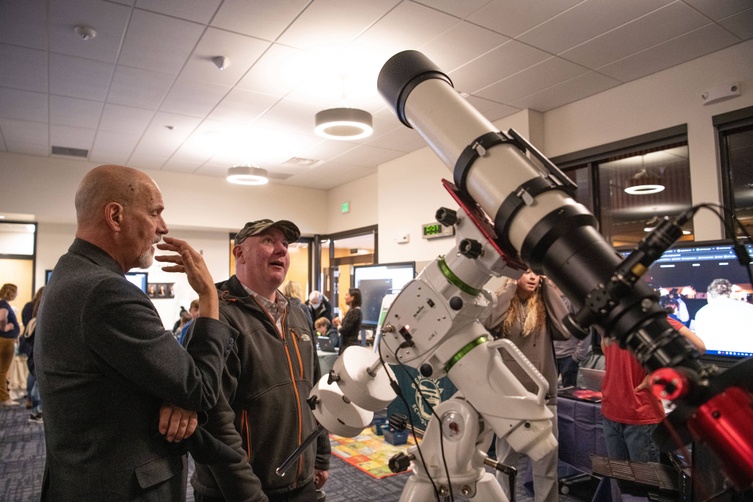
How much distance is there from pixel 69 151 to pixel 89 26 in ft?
11.4

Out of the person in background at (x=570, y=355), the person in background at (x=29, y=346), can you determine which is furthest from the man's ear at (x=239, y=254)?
the person in background at (x=29, y=346)

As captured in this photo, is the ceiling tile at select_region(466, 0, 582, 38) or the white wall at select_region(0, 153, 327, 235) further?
the white wall at select_region(0, 153, 327, 235)

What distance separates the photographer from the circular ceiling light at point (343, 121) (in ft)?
13.0

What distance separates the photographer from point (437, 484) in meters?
1.02

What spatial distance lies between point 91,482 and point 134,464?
3.1 inches

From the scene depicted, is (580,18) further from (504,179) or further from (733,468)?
(733,468)

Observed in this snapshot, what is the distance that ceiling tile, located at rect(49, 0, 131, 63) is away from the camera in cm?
290

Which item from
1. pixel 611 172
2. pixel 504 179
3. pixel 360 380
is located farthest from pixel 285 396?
pixel 611 172

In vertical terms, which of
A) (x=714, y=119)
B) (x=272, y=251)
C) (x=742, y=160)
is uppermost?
(x=714, y=119)

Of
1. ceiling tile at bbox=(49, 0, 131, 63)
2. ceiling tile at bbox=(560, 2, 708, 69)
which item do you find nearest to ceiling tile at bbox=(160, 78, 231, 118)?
ceiling tile at bbox=(49, 0, 131, 63)

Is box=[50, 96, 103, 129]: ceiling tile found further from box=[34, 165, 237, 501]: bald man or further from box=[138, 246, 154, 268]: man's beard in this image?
box=[34, 165, 237, 501]: bald man

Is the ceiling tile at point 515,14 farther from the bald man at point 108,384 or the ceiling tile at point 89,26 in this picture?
the bald man at point 108,384

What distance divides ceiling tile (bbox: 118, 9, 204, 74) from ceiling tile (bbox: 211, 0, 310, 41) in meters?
0.23

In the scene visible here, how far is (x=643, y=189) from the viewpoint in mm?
4215
